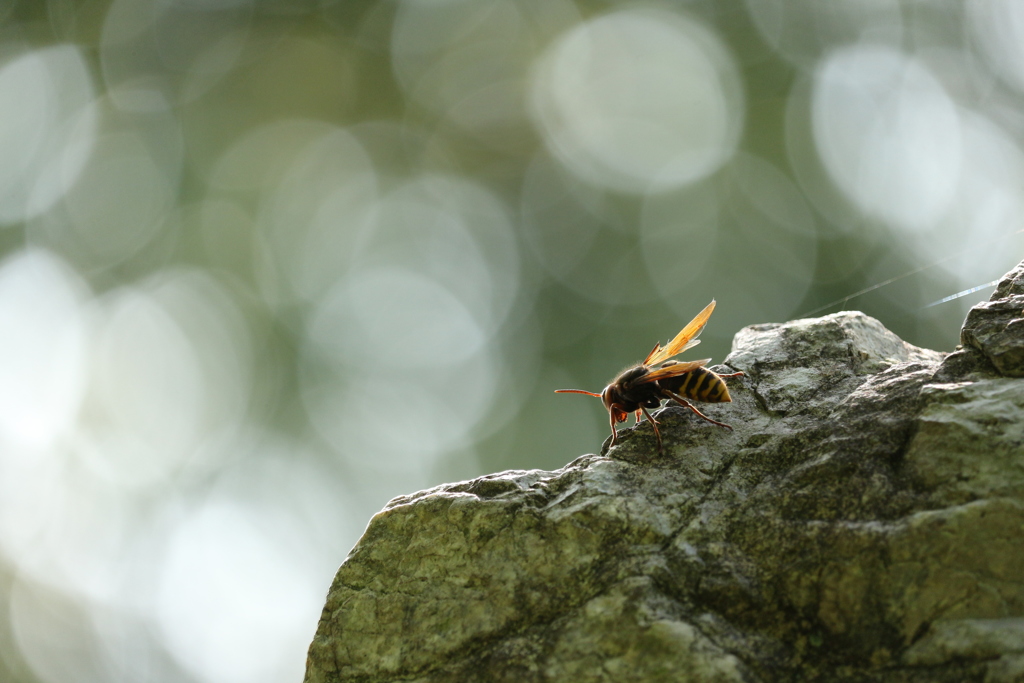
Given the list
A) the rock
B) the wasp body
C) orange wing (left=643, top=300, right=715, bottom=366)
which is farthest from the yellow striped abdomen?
orange wing (left=643, top=300, right=715, bottom=366)

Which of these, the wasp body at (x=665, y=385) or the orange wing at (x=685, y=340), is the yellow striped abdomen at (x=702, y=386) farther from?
the orange wing at (x=685, y=340)

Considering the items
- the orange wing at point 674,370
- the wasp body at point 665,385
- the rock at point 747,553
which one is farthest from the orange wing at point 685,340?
the rock at point 747,553

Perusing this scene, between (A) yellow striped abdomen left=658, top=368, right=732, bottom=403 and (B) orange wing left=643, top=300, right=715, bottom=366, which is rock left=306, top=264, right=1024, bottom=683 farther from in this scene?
(B) orange wing left=643, top=300, right=715, bottom=366

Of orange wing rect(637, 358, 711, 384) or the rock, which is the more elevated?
orange wing rect(637, 358, 711, 384)

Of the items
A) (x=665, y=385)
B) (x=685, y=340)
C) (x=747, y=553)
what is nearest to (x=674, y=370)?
(x=665, y=385)

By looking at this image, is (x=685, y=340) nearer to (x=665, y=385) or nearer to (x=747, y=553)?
(x=665, y=385)

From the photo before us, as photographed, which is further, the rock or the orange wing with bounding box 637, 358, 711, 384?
the orange wing with bounding box 637, 358, 711, 384
